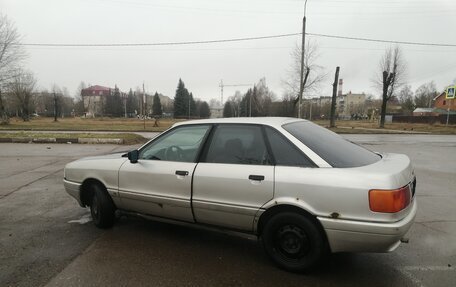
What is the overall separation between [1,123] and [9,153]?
25.7m

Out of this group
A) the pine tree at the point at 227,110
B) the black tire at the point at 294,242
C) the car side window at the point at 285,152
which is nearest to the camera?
the black tire at the point at 294,242

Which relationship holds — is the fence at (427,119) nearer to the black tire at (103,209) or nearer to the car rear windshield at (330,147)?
the car rear windshield at (330,147)

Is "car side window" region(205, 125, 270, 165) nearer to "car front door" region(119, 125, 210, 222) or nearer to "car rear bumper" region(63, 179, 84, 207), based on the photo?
"car front door" region(119, 125, 210, 222)

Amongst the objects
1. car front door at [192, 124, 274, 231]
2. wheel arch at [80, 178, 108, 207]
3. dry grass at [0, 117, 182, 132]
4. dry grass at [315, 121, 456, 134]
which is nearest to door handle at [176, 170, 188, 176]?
car front door at [192, 124, 274, 231]

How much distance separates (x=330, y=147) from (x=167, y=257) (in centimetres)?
216

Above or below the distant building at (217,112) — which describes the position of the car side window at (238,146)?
below

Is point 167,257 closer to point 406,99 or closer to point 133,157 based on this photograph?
point 133,157

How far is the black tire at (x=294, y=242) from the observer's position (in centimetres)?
314

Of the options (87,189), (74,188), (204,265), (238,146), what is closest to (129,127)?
(74,188)

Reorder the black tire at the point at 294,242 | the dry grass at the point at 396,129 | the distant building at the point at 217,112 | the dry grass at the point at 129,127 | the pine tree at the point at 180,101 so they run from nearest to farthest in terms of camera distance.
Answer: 1. the black tire at the point at 294,242
2. the dry grass at the point at 129,127
3. the dry grass at the point at 396,129
4. the pine tree at the point at 180,101
5. the distant building at the point at 217,112

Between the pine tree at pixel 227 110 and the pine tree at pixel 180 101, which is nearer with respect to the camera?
the pine tree at pixel 180 101

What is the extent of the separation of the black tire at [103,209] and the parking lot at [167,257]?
11cm

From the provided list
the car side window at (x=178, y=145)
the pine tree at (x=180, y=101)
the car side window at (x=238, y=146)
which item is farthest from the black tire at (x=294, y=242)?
the pine tree at (x=180, y=101)

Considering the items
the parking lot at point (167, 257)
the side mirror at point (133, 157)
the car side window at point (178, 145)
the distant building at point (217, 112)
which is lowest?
the parking lot at point (167, 257)
